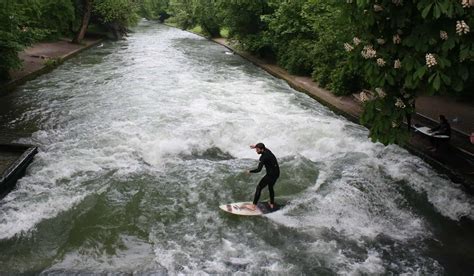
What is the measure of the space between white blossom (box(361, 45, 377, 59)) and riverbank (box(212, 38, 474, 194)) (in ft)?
17.5

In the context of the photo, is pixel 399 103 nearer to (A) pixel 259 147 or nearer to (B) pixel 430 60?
(B) pixel 430 60

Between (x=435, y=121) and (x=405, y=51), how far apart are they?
27.5 feet

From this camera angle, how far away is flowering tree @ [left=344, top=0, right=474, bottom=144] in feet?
19.9

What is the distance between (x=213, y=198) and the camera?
10.5 metres

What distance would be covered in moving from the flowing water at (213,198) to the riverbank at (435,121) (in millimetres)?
341

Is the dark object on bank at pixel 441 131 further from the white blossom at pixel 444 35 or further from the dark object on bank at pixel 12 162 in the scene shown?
the dark object on bank at pixel 12 162

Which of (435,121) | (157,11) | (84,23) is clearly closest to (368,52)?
(435,121)

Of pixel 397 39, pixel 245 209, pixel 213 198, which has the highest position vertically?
pixel 397 39

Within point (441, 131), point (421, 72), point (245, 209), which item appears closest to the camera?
point (421, 72)

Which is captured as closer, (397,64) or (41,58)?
(397,64)

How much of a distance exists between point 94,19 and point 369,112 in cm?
4100

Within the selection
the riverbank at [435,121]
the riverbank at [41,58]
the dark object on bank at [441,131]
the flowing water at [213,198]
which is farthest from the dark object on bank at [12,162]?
the dark object on bank at [441,131]

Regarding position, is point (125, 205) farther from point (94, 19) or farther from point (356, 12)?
point (94, 19)

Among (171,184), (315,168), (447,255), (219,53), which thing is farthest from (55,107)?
(219,53)
